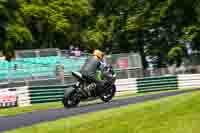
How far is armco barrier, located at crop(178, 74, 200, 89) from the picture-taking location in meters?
26.5

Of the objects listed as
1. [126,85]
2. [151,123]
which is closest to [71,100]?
[126,85]

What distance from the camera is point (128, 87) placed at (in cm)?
2517

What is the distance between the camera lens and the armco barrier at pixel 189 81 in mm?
26528

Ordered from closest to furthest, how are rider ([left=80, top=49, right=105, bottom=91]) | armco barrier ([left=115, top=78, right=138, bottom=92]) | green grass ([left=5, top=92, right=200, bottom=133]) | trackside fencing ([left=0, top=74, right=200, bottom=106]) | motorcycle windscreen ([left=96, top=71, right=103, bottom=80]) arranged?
green grass ([left=5, top=92, right=200, bottom=133]) → rider ([left=80, top=49, right=105, bottom=91]) → motorcycle windscreen ([left=96, top=71, right=103, bottom=80]) → trackside fencing ([left=0, top=74, right=200, bottom=106]) → armco barrier ([left=115, top=78, right=138, bottom=92])

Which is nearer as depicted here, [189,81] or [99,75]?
[99,75]

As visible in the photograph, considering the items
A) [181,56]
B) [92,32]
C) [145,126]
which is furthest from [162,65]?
[145,126]

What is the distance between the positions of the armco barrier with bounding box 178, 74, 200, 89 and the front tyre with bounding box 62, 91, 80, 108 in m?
10.4

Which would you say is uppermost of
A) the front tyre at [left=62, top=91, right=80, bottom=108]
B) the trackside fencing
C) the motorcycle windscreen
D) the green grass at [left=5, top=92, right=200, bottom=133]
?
the motorcycle windscreen

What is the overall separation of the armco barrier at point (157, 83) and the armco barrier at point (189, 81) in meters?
0.34

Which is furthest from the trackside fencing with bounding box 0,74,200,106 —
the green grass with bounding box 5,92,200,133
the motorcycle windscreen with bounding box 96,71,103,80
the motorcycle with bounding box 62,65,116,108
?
the green grass with bounding box 5,92,200,133

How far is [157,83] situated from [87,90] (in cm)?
915

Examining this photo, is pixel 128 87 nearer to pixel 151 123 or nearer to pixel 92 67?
pixel 92 67

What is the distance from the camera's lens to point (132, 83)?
25.4 meters

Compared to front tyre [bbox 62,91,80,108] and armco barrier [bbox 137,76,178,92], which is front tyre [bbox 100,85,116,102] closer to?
front tyre [bbox 62,91,80,108]
